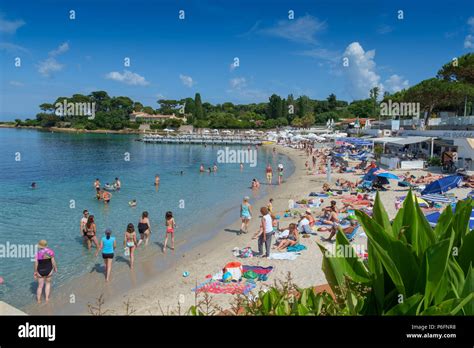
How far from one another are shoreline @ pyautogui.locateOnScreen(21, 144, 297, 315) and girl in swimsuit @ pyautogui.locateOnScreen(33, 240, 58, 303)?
0.32m

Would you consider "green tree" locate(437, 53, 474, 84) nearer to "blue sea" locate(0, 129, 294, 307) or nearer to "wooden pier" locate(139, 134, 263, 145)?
"blue sea" locate(0, 129, 294, 307)

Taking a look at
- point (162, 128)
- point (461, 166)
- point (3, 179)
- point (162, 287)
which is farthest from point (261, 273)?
point (162, 128)

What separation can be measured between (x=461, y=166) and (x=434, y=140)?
5.26 meters

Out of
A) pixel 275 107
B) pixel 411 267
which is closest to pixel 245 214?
pixel 411 267

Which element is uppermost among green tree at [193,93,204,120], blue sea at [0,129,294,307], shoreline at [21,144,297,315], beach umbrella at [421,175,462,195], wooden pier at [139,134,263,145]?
green tree at [193,93,204,120]

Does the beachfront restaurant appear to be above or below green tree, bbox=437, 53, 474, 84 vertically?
below

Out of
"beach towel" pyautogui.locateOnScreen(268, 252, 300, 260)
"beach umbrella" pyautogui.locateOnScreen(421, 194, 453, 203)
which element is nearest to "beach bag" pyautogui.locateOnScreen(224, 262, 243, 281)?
"beach towel" pyautogui.locateOnScreen(268, 252, 300, 260)

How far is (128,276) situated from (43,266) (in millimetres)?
2627

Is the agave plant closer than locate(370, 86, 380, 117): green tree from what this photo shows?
Yes

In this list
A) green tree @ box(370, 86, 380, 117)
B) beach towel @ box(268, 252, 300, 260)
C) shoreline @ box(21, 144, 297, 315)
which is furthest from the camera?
green tree @ box(370, 86, 380, 117)

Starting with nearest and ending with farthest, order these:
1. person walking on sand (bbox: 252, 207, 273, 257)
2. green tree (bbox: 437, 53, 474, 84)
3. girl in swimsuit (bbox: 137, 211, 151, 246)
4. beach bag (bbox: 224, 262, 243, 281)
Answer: beach bag (bbox: 224, 262, 243, 281) < person walking on sand (bbox: 252, 207, 273, 257) < girl in swimsuit (bbox: 137, 211, 151, 246) < green tree (bbox: 437, 53, 474, 84)

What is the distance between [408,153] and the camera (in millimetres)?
33688

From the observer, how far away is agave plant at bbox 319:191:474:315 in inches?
74.8
